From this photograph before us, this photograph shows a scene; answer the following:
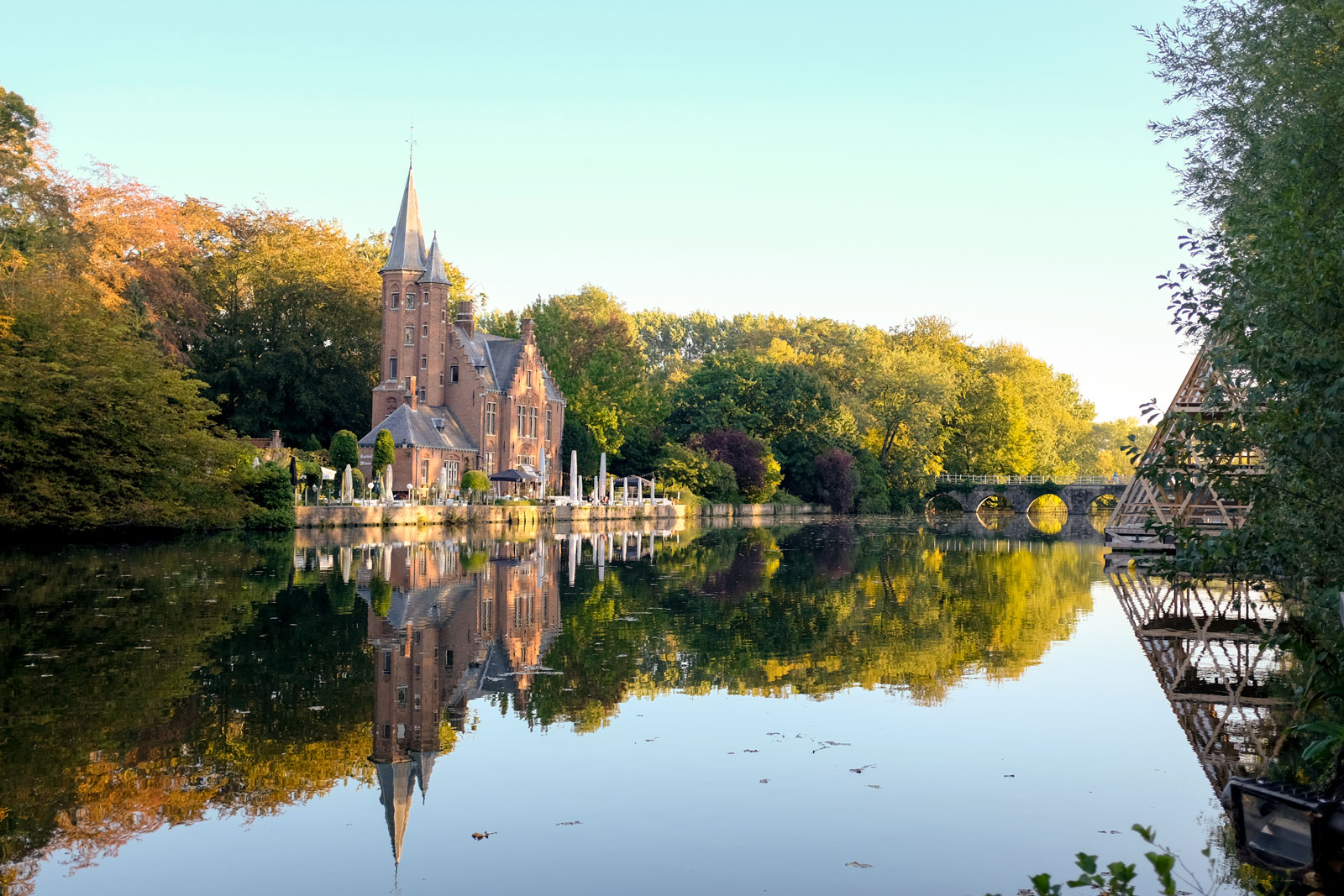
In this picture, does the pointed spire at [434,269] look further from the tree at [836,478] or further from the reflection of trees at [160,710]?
the reflection of trees at [160,710]

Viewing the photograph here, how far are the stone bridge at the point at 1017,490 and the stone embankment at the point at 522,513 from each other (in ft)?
50.7

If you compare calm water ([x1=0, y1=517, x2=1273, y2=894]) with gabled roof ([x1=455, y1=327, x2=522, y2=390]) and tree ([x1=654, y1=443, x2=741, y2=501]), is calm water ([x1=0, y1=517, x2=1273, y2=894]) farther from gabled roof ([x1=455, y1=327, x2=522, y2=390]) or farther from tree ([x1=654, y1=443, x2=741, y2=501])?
tree ([x1=654, y1=443, x2=741, y2=501])

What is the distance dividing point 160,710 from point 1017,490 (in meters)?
80.3

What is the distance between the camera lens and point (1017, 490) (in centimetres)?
8481

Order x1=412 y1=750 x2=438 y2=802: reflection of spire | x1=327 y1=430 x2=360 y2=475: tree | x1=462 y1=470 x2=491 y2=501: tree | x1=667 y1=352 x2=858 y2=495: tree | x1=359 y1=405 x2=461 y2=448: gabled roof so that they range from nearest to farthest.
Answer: x1=412 y1=750 x2=438 y2=802: reflection of spire
x1=327 y1=430 x2=360 y2=475: tree
x1=462 y1=470 x2=491 y2=501: tree
x1=359 y1=405 x2=461 y2=448: gabled roof
x1=667 y1=352 x2=858 y2=495: tree

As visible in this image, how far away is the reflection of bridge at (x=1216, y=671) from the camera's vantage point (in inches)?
374

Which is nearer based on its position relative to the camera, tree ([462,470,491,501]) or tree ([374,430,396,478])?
tree ([374,430,396,478])

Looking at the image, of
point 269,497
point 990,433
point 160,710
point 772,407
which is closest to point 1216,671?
point 160,710

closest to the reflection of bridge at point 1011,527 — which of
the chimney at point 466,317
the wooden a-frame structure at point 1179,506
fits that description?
the wooden a-frame structure at point 1179,506

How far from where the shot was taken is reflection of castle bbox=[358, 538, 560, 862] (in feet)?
29.2

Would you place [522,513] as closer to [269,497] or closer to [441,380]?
[269,497]

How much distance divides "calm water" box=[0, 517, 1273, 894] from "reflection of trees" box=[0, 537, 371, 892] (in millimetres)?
40

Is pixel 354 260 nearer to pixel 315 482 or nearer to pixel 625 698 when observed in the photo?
pixel 315 482

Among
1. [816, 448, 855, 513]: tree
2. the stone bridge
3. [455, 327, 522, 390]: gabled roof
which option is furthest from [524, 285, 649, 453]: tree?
the stone bridge
